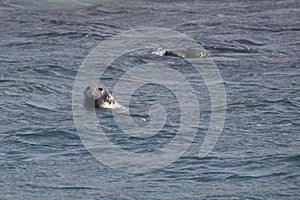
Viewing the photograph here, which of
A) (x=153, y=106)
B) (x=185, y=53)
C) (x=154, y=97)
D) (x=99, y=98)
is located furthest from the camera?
(x=185, y=53)

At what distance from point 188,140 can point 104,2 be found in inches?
387

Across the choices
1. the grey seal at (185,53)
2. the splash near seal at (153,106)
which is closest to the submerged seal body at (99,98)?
the splash near seal at (153,106)

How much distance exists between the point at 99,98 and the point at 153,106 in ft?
2.36

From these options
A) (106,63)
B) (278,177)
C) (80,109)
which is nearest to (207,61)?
(106,63)

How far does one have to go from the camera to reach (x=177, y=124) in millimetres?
10414

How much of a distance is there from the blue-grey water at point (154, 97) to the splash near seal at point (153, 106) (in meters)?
0.11

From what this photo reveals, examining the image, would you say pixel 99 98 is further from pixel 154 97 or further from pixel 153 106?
pixel 154 97

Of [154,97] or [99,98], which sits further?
[154,97]

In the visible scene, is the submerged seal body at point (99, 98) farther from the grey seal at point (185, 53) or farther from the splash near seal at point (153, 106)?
the grey seal at point (185, 53)

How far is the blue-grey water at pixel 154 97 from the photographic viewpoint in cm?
846

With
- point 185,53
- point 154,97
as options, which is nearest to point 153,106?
point 154,97

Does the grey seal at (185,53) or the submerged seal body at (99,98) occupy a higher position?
the grey seal at (185,53)

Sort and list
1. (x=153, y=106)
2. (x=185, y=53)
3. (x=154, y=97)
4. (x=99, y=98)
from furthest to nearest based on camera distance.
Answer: (x=185, y=53)
(x=154, y=97)
(x=153, y=106)
(x=99, y=98)

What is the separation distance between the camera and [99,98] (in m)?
11.0
